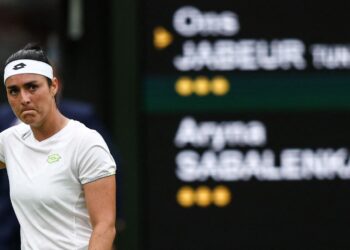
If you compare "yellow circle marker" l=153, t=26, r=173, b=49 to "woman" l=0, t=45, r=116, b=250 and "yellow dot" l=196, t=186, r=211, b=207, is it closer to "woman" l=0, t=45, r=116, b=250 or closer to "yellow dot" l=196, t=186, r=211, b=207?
"yellow dot" l=196, t=186, r=211, b=207

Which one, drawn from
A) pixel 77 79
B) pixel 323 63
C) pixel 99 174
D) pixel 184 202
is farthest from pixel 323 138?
pixel 99 174

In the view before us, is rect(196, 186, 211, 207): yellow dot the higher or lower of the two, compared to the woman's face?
lower

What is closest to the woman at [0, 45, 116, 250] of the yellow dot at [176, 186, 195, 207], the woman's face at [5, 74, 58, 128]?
the woman's face at [5, 74, 58, 128]

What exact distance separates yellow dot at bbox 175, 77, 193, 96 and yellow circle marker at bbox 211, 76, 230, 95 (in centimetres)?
12

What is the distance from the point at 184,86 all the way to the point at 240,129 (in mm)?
379

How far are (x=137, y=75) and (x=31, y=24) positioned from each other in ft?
2.81

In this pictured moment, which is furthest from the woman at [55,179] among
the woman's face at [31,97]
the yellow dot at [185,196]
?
the yellow dot at [185,196]

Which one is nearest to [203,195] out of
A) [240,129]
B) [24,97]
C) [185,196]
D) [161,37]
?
[185,196]

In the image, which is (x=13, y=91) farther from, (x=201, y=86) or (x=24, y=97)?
(x=201, y=86)

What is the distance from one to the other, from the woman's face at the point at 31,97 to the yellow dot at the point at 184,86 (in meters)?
2.53

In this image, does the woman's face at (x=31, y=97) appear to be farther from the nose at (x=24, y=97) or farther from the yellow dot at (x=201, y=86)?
the yellow dot at (x=201, y=86)

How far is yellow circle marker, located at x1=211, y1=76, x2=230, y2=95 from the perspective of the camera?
22.8 feet

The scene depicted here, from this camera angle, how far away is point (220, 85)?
6.96 m

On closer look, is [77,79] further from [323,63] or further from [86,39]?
[323,63]
